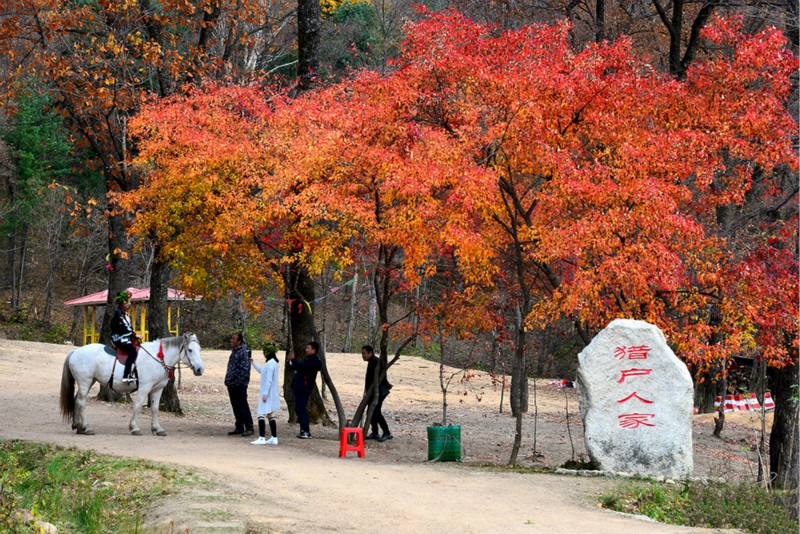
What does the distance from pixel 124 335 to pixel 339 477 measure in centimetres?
543

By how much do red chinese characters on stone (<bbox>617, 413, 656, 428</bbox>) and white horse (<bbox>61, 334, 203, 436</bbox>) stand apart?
22.1 ft

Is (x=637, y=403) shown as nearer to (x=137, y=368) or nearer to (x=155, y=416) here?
(x=155, y=416)

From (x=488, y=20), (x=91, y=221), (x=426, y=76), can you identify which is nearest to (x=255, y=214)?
(x=426, y=76)

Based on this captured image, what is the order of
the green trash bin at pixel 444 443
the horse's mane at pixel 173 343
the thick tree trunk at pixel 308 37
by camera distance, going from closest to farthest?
the green trash bin at pixel 444 443 → the horse's mane at pixel 173 343 → the thick tree trunk at pixel 308 37

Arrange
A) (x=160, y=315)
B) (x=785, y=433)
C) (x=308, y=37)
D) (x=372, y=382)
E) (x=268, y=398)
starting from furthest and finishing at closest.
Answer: (x=160, y=315) → (x=308, y=37) → (x=372, y=382) → (x=785, y=433) → (x=268, y=398)

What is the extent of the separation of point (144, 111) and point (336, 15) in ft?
90.3

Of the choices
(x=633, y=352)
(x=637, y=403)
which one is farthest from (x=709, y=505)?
(x=633, y=352)

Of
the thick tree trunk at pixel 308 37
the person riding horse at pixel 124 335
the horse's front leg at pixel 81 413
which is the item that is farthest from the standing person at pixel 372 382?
the thick tree trunk at pixel 308 37

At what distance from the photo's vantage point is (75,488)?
34.2 feet

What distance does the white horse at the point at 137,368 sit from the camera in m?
15.3

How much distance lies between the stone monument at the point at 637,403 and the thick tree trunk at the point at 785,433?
3.37m

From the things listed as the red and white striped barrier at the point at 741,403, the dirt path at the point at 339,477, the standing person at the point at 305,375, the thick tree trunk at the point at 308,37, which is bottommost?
the dirt path at the point at 339,477

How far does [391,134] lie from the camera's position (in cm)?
1525

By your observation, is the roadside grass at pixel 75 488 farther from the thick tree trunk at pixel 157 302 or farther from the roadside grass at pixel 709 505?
the thick tree trunk at pixel 157 302
